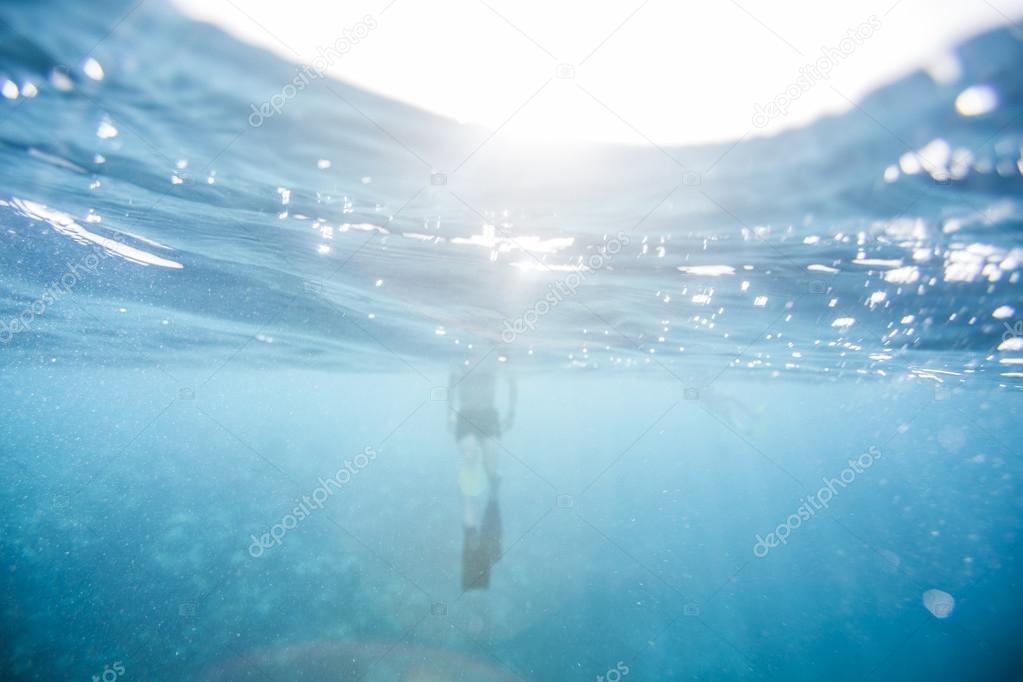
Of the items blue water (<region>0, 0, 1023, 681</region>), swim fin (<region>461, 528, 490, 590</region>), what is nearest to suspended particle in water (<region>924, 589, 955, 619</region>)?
blue water (<region>0, 0, 1023, 681</region>)

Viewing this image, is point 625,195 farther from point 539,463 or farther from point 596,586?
point 539,463

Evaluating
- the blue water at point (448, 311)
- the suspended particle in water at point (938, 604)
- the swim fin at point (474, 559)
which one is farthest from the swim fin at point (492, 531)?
the suspended particle in water at point (938, 604)

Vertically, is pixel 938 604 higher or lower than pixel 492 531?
lower

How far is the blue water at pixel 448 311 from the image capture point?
6738mm

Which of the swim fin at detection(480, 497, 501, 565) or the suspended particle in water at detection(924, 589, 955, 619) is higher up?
the swim fin at detection(480, 497, 501, 565)

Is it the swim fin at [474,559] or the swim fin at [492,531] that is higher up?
the swim fin at [492,531]

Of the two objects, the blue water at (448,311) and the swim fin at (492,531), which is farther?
the swim fin at (492,531)

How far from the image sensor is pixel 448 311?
1622 cm

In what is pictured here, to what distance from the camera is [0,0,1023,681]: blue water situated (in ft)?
22.1

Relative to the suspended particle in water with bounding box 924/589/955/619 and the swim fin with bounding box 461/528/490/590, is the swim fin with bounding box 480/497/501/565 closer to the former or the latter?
the swim fin with bounding box 461/528/490/590

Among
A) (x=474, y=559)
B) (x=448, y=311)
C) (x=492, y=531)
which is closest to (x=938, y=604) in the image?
(x=474, y=559)

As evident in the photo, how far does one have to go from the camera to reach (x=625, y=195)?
808cm

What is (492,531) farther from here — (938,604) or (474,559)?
(938,604)

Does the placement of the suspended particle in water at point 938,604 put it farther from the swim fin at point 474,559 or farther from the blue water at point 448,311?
the swim fin at point 474,559
